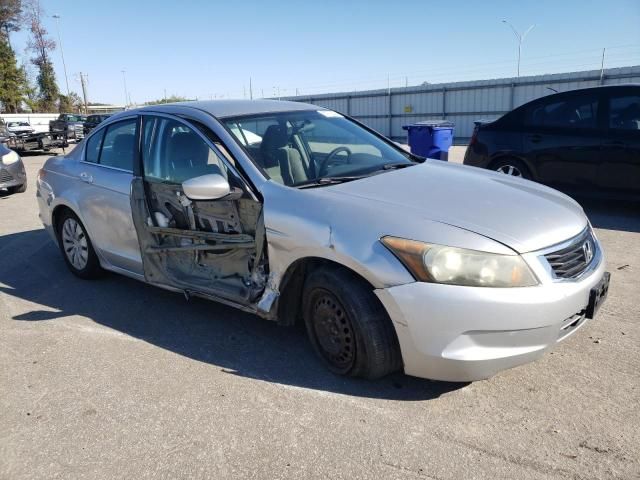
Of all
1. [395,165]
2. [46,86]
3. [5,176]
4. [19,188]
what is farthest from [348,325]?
[46,86]

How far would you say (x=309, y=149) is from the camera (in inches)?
150

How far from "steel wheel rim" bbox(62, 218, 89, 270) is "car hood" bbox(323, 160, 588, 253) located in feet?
9.33

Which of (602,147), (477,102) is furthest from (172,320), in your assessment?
(477,102)

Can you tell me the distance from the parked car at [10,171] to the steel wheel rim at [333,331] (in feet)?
30.2

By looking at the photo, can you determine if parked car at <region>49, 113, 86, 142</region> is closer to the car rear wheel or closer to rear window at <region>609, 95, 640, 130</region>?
the car rear wheel

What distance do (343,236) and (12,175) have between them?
31.4ft

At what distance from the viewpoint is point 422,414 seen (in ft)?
9.09

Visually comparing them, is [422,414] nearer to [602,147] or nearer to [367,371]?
[367,371]

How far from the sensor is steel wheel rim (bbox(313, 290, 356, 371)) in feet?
9.82

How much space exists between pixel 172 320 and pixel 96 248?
119 centimetres

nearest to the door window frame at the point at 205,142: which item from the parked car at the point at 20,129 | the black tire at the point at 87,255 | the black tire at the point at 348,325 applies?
the black tire at the point at 348,325

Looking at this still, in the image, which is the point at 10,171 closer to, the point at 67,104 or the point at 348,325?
the point at 348,325

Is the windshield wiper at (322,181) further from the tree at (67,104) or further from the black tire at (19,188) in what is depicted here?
the tree at (67,104)

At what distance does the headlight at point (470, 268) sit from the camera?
259 centimetres
